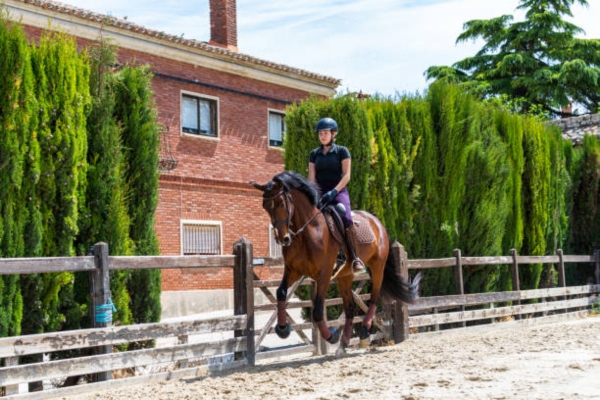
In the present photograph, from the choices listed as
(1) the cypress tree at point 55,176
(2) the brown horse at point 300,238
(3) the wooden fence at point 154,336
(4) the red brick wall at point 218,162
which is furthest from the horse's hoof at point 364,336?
(4) the red brick wall at point 218,162

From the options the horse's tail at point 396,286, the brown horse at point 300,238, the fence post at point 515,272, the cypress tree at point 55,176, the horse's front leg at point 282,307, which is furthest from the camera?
the fence post at point 515,272

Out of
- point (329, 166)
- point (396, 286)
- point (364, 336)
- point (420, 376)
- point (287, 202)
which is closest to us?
point (420, 376)

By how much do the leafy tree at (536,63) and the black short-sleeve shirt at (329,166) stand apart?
30.1m

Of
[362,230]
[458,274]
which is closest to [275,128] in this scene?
[458,274]

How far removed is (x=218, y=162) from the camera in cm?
2267

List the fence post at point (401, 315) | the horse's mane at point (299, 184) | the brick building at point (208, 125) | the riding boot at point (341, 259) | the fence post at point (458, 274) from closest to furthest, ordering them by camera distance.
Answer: the horse's mane at point (299, 184), the riding boot at point (341, 259), the fence post at point (401, 315), the fence post at point (458, 274), the brick building at point (208, 125)

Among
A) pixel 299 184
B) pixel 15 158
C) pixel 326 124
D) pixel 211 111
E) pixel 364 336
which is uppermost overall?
pixel 211 111

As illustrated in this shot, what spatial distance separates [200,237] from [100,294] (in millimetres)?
14014

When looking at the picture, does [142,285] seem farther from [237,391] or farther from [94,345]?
[237,391]

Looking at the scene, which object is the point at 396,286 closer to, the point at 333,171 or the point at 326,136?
the point at 333,171

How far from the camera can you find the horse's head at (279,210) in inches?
333

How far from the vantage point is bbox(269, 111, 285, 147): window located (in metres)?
24.7

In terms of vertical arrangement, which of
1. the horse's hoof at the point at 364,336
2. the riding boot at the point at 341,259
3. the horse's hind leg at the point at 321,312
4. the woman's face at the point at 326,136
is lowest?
the horse's hoof at the point at 364,336

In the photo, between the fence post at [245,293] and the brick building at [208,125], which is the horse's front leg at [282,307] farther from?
the brick building at [208,125]
